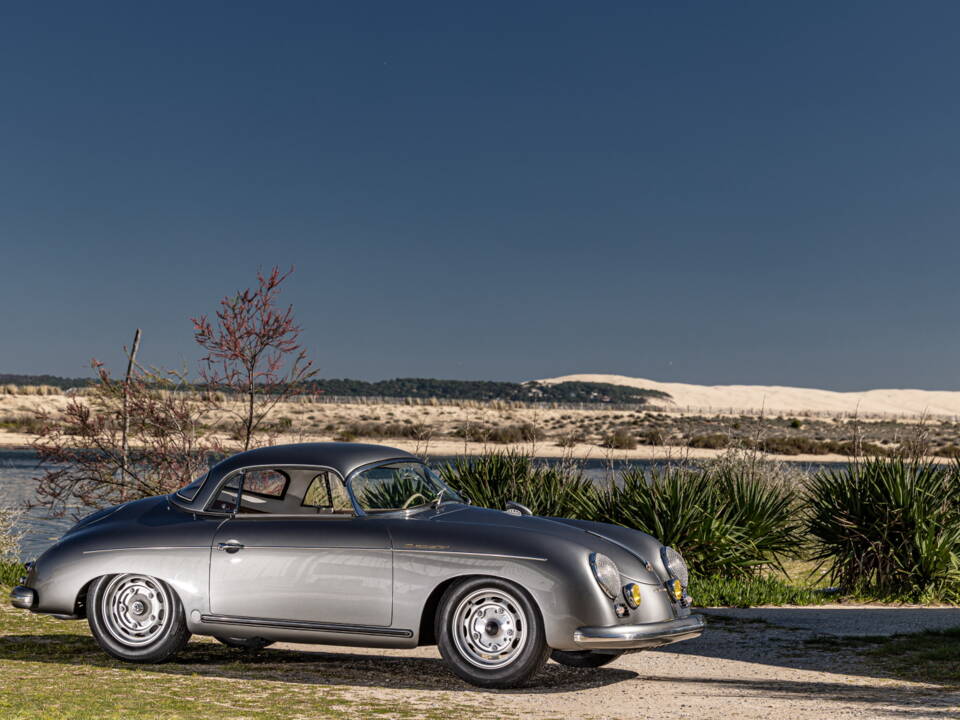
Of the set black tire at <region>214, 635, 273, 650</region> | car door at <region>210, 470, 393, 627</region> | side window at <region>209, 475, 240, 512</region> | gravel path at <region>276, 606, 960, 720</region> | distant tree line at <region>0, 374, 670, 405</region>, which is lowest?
gravel path at <region>276, 606, 960, 720</region>

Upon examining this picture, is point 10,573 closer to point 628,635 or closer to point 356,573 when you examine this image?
→ point 356,573

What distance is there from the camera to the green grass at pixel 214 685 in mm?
6793

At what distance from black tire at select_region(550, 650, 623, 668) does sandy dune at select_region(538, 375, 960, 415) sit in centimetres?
13792

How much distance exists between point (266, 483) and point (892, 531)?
8.97m

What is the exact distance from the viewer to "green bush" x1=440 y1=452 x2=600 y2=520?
15.8m

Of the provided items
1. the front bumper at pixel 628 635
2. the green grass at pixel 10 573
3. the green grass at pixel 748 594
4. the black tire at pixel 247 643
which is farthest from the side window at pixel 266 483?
the green grass at pixel 748 594

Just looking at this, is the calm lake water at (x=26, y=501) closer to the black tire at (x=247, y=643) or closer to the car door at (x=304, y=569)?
the black tire at (x=247, y=643)

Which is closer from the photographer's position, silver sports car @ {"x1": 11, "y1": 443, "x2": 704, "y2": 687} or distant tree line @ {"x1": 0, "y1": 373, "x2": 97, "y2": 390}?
silver sports car @ {"x1": 11, "y1": 443, "x2": 704, "y2": 687}

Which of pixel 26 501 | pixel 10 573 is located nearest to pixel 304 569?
pixel 10 573

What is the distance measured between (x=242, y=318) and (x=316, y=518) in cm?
971

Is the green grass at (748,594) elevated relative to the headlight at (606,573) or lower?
lower

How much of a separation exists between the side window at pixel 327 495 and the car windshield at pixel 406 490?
0.09m

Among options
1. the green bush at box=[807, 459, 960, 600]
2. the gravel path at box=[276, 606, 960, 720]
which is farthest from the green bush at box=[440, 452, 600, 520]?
the gravel path at box=[276, 606, 960, 720]

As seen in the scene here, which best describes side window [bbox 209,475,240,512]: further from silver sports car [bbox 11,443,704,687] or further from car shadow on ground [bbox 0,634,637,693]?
car shadow on ground [bbox 0,634,637,693]
